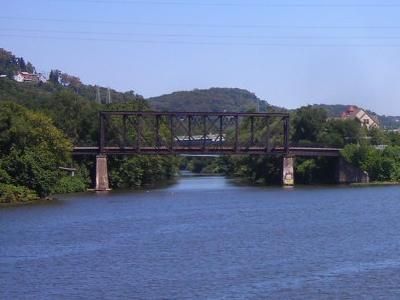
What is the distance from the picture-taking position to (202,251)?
53969 millimetres

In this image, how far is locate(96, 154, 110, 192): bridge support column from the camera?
13175 centimetres

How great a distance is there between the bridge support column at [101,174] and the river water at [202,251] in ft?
120

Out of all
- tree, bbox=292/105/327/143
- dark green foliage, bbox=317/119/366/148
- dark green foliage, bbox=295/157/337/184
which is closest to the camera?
dark green foliage, bbox=295/157/337/184

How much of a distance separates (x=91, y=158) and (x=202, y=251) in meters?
87.0

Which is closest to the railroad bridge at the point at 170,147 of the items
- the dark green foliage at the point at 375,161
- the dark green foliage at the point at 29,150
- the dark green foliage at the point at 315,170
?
the dark green foliage at the point at 375,161

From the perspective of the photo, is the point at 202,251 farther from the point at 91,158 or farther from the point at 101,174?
the point at 91,158

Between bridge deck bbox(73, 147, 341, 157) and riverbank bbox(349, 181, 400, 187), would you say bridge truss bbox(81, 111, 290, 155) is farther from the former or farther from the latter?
riverbank bbox(349, 181, 400, 187)

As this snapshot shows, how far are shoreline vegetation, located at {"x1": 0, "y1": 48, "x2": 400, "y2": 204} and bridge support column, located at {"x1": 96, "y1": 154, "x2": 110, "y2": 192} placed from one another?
7.33ft

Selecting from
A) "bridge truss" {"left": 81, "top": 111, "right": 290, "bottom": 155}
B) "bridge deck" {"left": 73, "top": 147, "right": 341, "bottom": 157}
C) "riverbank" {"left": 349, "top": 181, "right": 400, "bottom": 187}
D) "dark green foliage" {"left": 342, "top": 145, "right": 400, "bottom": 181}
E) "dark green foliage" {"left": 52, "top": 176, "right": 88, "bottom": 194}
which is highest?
"bridge truss" {"left": 81, "top": 111, "right": 290, "bottom": 155}

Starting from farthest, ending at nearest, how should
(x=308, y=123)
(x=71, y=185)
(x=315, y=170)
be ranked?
(x=308, y=123) → (x=315, y=170) → (x=71, y=185)

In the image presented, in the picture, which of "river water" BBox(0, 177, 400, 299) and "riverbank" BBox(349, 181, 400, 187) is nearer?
"river water" BBox(0, 177, 400, 299)

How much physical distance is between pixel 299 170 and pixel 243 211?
211ft

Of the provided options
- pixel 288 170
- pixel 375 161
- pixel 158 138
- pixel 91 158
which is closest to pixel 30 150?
pixel 91 158

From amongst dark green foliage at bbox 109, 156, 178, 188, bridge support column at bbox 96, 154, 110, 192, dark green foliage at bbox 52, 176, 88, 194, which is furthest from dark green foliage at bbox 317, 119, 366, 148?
dark green foliage at bbox 52, 176, 88, 194
